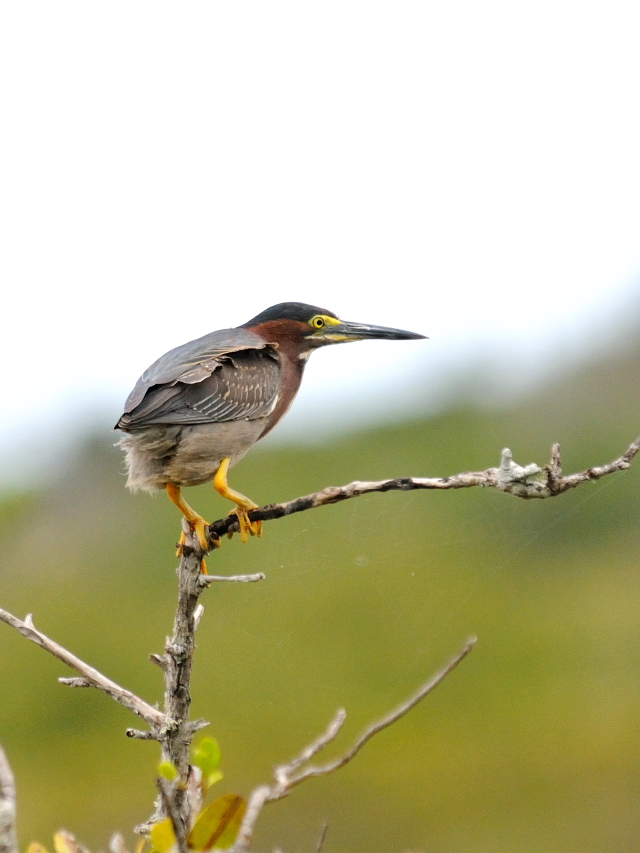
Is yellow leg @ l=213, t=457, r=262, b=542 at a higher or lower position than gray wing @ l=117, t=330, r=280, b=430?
lower

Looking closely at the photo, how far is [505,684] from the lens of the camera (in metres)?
11.3

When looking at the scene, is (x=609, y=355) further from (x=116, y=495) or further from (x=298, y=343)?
(x=298, y=343)

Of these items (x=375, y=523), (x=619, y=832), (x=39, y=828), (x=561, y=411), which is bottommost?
(x=619, y=832)

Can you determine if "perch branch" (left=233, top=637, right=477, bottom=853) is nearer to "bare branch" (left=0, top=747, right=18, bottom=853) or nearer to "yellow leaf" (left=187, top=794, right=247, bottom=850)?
"yellow leaf" (left=187, top=794, right=247, bottom=850)

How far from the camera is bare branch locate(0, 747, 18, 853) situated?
84.0 inches

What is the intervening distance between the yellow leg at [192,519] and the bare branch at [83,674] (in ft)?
2.80

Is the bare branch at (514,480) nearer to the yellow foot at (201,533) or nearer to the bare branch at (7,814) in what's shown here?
the yellow foot at (201,533)

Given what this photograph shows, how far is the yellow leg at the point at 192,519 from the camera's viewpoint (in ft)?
14.1

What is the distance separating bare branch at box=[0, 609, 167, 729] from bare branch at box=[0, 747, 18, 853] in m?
1.08

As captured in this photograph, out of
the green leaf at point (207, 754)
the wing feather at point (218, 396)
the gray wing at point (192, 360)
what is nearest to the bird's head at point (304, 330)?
the gray wing at point (192, 360)

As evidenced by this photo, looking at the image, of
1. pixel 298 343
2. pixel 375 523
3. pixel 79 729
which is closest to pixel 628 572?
pixel 79 729

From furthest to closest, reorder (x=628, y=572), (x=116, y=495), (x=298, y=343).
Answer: (x=116, y=495)
(x=628, y=572)
(x=298, y=343)

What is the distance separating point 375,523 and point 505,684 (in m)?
7.31

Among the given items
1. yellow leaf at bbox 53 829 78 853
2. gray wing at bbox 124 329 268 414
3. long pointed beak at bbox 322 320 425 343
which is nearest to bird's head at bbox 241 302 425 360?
long pointed beak at bbox 322 320 425 343
